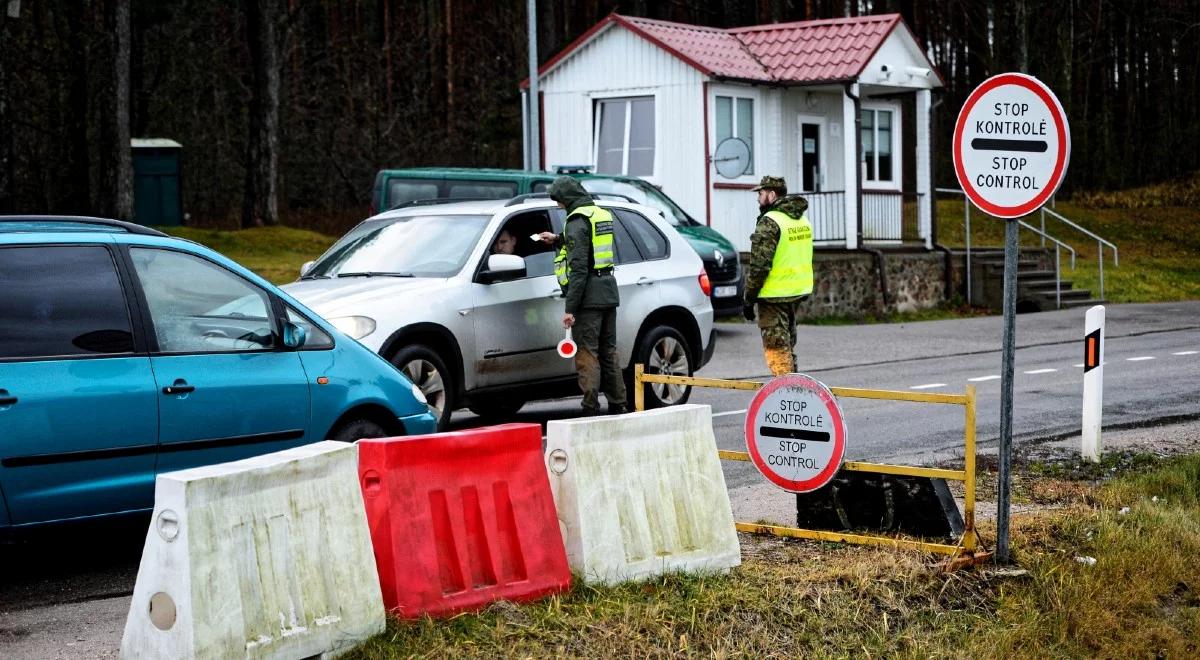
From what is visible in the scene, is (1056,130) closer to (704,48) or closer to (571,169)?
(571,169)

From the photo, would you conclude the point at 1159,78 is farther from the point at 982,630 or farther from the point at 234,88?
the point at 982,630

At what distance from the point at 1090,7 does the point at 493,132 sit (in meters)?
24.5

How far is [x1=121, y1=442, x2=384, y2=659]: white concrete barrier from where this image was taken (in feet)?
16.7

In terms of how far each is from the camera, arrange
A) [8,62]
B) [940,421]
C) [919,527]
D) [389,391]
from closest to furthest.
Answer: [919,527] → [389,391] → [940,421] → [8,62]

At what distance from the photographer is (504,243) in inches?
466

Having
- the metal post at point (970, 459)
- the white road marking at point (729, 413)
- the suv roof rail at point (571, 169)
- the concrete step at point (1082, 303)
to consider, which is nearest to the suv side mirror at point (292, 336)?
the metal post at point (970, 459)

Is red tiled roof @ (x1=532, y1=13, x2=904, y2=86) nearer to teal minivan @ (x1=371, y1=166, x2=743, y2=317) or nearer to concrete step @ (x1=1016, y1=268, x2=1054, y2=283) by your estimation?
concrete step @ (x1=1016, y1=268, x2=1054, y2=283)

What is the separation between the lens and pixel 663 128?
2642 cm

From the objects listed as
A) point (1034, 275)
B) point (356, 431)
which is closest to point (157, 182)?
point (1034, 275)

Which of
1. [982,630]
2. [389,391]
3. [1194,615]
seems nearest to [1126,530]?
[1194,615]

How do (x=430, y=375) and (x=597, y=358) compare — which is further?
(x=597, y=358)

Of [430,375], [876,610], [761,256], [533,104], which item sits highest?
[533,104]

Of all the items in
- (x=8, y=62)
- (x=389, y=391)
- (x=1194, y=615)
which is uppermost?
(x=8, y=62)

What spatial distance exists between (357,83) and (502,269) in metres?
39.0
